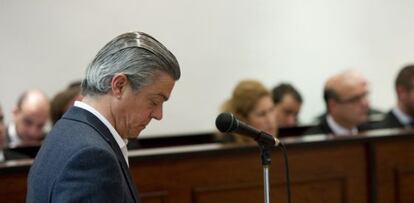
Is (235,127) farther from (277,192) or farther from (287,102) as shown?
(287,102)

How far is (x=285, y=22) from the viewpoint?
23.4 feet

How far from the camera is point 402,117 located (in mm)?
5199

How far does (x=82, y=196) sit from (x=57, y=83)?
15.1ft

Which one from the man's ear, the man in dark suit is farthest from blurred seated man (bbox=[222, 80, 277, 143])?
the man's ear

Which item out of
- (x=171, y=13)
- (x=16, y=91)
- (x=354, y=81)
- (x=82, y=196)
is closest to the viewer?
(x=82, y=196)

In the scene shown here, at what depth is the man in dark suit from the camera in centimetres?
176

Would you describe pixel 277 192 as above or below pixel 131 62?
below

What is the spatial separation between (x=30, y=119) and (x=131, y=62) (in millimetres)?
3469

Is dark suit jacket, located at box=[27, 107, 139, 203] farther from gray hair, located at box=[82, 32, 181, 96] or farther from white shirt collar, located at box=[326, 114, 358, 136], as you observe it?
white shirt collar, located at box=[326, 114, 358, 136]

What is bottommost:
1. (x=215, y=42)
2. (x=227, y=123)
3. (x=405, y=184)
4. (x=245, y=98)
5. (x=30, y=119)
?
(x=405, y=184)

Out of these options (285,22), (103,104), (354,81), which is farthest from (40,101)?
(103,104)

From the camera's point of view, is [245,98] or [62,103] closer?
[245,98]

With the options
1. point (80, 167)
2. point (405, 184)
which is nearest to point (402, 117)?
point (405, 184)

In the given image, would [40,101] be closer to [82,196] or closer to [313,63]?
[313,63]
